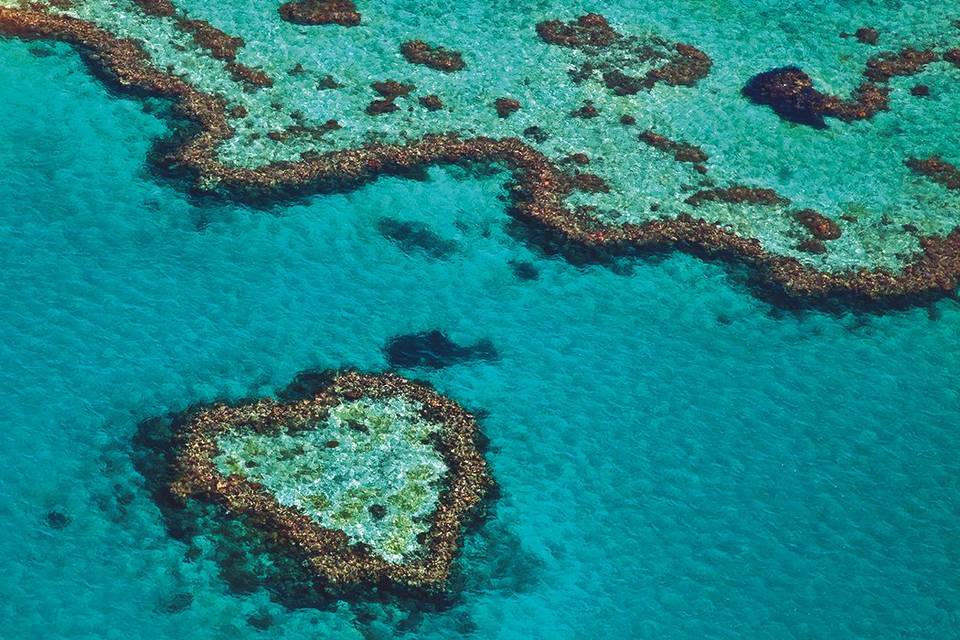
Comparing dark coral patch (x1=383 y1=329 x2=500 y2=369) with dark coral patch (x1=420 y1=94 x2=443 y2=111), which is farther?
dark coral patch (x1=420 y1=94 x2=443 y2=111)

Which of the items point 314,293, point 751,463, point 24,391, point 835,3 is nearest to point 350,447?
point 314,293

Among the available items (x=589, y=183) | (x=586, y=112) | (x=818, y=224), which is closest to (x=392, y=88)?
(x=586, y=112)

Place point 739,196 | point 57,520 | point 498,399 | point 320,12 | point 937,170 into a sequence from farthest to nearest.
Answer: point 320,12 → point 937,170 → point 739,196 → point 498,399 → point 57,520

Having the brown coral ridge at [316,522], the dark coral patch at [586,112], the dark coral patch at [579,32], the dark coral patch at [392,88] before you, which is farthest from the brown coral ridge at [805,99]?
the brown coral ridge at [316,522]

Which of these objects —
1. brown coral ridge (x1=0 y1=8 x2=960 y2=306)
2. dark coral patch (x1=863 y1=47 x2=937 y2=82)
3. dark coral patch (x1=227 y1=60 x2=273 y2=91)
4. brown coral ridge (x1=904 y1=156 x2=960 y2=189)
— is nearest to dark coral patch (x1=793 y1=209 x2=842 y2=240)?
brown coral ridge (x1=0 y1=8 x2=960 y2=306)

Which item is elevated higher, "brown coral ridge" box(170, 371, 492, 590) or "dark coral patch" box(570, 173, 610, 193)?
"dark coral patch" box(570, 173, 610, 193)

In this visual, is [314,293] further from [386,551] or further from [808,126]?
[808,126]

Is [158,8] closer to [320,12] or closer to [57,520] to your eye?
[320,12]

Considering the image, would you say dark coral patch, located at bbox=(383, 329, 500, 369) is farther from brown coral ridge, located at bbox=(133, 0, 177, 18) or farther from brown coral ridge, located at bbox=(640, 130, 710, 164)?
brown coral ridge, located at bbox=(133, 0, 177, 18)
